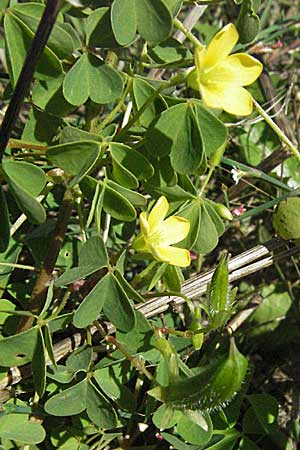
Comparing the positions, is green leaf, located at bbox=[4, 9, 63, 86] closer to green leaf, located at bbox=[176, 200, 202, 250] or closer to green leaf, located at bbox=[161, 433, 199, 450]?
green leaf, located at bbox=[176, 200, 202, 250]

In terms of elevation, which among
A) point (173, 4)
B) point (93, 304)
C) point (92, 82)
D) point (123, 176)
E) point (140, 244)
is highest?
point (173, 4)

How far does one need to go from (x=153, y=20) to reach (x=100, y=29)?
136 mm

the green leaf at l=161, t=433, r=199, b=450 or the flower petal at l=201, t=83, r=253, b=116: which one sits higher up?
the flower petal at l=201, t=83, r=253, b=116

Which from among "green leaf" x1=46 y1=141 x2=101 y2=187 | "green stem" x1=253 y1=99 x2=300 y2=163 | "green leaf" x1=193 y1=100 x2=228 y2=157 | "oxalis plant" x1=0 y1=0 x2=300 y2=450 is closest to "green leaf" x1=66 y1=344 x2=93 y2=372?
"oxalis plant" x1=0 y1=0 x2=300 y2=450

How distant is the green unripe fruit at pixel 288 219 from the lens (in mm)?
1927

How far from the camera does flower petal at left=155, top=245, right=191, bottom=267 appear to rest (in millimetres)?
1523

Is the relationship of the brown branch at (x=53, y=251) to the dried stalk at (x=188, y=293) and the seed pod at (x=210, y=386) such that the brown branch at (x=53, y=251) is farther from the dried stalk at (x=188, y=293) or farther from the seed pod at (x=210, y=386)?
the seed pod at (x=210, y=386)

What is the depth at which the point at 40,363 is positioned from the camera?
1.51m

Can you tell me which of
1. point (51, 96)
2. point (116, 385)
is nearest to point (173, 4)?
point (51, 96)

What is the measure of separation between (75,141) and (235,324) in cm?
93

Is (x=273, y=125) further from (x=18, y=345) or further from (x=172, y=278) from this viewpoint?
(x=18, y=345)

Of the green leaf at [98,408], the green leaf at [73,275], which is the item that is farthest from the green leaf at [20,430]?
the green leaf at [73,275]

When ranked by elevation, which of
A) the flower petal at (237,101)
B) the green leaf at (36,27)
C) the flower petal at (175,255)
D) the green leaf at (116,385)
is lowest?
the green leaf at (116,385)

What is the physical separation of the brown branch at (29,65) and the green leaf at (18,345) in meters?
0.40
